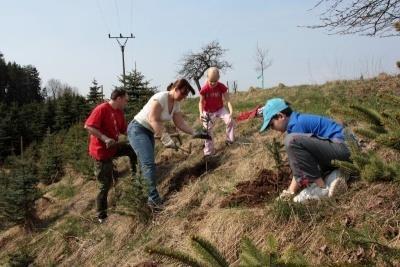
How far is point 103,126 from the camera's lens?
23.6 feet

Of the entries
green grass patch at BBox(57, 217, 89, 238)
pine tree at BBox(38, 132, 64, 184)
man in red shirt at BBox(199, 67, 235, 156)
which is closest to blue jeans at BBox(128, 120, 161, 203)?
man in red shirt at BBox(199, 67, 235, 156)

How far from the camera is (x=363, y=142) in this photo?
5.95m

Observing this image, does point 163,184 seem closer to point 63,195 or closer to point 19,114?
point 63,195

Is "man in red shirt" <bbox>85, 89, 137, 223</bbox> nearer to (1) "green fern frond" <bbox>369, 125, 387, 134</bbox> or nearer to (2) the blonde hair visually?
(2) the blonde hair

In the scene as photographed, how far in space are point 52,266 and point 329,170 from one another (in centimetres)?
388

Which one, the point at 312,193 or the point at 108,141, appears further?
the point at 108,141

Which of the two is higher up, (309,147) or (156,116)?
(156,116)

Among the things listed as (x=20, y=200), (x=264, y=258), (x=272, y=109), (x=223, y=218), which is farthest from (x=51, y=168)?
(x=264, y=258)

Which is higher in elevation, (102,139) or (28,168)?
(102,139)

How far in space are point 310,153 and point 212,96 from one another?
332 cm

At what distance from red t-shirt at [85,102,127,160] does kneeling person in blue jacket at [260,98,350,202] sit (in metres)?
3.01

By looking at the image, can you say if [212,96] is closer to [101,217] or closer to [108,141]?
[108,141]

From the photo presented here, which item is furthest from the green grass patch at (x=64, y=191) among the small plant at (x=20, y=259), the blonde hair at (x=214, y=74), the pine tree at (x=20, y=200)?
the blonde hair at (x=214, y=74)

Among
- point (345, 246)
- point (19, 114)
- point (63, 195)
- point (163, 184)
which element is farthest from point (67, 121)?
point (345, 246)
